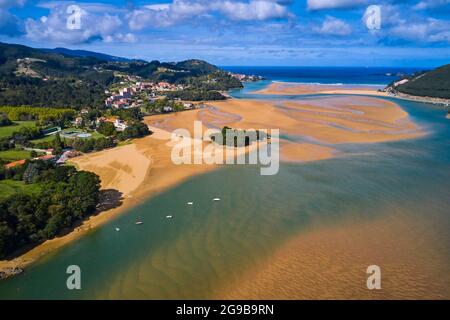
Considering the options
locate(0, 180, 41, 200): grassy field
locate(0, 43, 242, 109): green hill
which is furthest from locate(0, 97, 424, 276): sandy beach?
locate(0, 43, 242, 109): green hill

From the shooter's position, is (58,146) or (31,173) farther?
(58,146)

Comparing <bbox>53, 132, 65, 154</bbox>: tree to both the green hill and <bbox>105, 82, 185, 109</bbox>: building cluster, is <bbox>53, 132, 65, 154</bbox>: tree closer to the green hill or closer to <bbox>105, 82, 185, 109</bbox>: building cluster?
the green hill

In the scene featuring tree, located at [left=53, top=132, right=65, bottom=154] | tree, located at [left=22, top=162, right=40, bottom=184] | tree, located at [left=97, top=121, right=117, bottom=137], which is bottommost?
tree, located at [left=22, top=162, right=40, bottom=184]

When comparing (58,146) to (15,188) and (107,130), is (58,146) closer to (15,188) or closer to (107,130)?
(107,130)

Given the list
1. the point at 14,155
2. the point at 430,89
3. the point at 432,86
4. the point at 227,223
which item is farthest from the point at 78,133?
the point at 432,86

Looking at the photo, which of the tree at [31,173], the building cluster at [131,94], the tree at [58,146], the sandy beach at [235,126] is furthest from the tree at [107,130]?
the building cluster at [131,94]

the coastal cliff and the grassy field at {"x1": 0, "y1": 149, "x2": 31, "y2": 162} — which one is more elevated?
the coastal cliff
